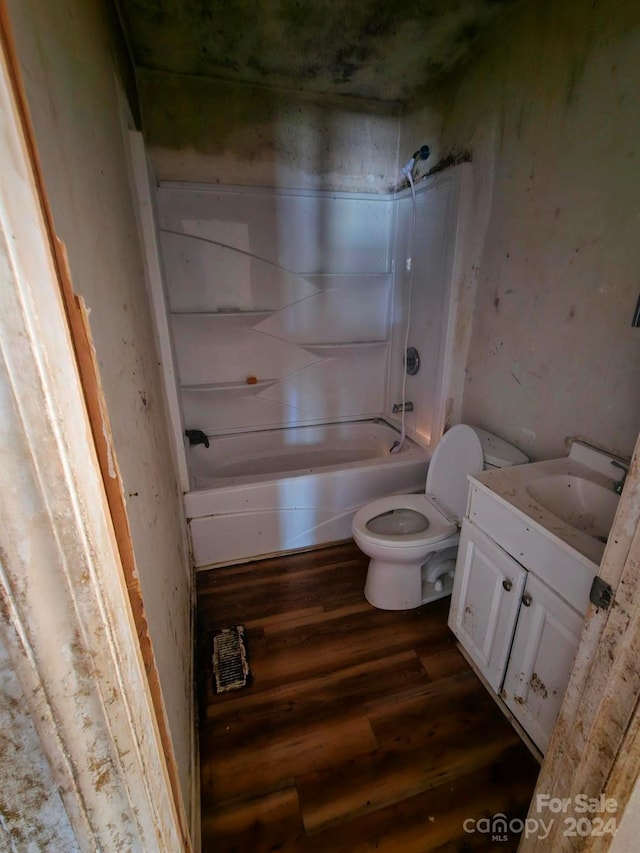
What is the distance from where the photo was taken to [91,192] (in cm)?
78

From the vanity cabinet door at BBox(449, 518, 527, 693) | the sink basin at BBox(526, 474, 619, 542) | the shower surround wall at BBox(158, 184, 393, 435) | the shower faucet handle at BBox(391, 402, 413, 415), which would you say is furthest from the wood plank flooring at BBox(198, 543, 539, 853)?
the shower surround wall at BBox(158, 184, 393, 435)

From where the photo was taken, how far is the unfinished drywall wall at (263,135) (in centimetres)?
195

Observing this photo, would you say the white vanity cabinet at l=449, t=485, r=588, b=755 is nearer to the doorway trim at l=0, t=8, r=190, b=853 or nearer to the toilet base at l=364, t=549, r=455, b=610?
the toilet base at l=364, t=549, r=455, b=610

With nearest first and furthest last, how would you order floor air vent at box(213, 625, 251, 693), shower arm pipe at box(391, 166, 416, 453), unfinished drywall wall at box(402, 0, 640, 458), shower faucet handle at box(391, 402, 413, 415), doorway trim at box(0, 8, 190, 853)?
doorway trim at box(0, 8, 190, 853) → unfinished drywall wall at box(402, 0, 640, 458) → floor air vent at box(213, 625, 251, 693) → shower arm pipe at box(391, 166, 416, 453) → shower faucet handle at box(391, 402, 413, 415)

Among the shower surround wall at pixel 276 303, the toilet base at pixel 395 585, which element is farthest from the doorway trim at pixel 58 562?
the shower surround wall at pixel 276 303

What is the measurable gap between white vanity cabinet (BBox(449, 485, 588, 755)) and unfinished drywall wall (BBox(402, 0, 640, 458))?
469 mm

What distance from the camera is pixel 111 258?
920mm

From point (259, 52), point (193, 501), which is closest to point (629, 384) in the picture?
point (193, 501)

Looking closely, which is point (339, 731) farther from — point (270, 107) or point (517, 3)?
point (270, 107)

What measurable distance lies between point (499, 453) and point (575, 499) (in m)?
0.35

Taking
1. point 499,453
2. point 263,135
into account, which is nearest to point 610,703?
point 499,453

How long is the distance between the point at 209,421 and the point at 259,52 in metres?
1.93

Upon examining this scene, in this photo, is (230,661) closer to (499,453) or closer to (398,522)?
(398,522)

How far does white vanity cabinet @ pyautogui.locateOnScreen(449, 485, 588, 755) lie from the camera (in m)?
1.09
